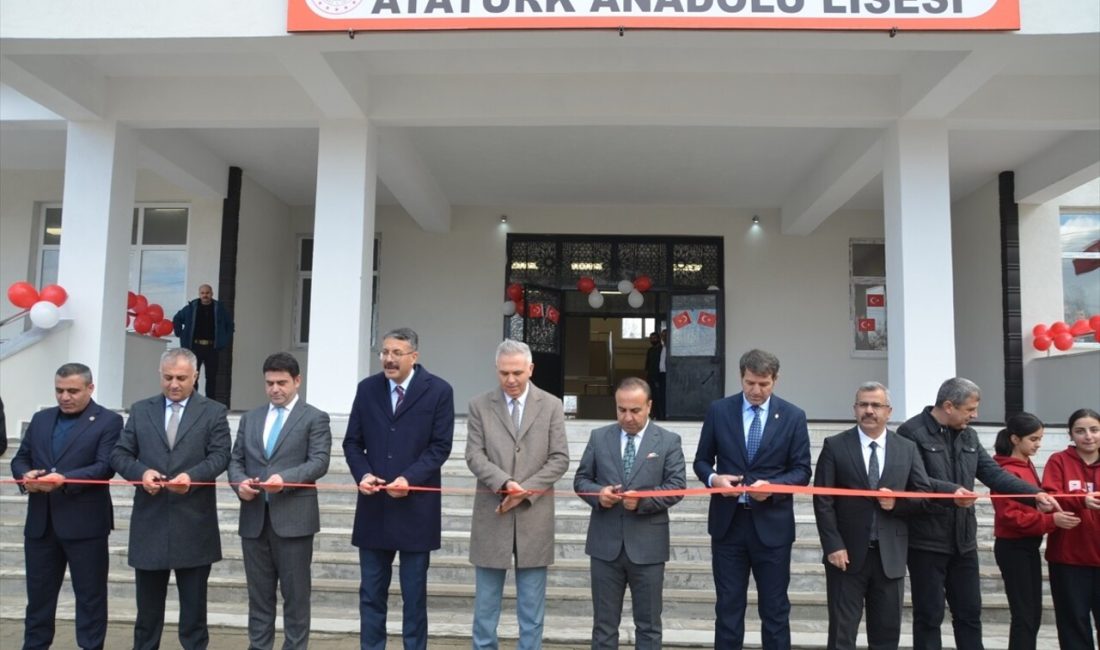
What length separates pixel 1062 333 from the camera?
10117 millimetres

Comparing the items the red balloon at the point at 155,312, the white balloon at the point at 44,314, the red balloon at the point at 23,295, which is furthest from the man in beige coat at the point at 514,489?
the red balloon at the point at 155,312

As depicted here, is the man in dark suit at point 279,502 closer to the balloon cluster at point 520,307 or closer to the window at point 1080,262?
the balloon cluster at point 520,307

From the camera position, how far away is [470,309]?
12.3m

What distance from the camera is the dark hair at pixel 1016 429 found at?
399 cm

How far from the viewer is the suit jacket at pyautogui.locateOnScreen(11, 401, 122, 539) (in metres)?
3.89

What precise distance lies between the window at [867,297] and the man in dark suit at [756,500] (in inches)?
346

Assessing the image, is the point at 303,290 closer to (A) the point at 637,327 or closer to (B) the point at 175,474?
(A) the point at 637,327

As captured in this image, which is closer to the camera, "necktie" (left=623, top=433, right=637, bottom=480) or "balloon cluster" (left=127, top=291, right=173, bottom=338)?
"necktie" (left=623, top=433, right=637, bottom=480)

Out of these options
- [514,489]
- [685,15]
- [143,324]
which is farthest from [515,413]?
[143,324]

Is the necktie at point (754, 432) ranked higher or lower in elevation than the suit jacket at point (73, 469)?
higher

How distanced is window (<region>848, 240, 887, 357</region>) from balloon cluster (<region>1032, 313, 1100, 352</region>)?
6.87ft

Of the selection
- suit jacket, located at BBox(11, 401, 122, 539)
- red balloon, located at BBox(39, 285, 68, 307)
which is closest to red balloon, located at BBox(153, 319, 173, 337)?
red balloon, located at BBox(39, 285, 68, 307)

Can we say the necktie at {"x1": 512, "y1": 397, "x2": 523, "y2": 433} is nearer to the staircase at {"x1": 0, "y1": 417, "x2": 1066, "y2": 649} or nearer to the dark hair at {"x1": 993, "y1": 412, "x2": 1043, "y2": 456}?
the staircase at {"x1": 0, "y1": 417, "x2": 1066, "y2": 649}

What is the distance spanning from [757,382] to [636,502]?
0.77 meters
